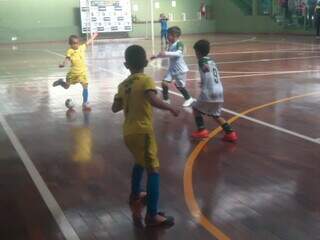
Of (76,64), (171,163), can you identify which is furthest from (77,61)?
(171,163)

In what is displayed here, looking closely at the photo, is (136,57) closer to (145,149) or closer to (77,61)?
(145,149)

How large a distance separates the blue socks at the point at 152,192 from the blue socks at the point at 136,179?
1.16ft

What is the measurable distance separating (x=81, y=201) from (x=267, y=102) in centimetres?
564

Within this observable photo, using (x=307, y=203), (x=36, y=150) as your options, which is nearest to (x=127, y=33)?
(x=36, y=150)

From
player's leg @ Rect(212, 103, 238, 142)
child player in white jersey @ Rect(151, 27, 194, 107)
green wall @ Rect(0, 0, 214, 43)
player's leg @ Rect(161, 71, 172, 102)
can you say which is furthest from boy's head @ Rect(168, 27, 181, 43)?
green wall @ Rect(0, 0, 214, 43)

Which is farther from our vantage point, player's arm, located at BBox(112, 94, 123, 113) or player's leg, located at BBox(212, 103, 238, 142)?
player's leg, located at BBox(212, 103, 238, 142)

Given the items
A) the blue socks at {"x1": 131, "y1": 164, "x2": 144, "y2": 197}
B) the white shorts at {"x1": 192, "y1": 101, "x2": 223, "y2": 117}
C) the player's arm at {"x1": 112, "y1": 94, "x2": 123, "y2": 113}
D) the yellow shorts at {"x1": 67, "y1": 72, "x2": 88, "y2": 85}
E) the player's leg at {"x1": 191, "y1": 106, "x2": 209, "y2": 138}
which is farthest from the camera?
the yellow shorts at {"x1": 67, "y1": 72, "x2": 88, "y2": 85}

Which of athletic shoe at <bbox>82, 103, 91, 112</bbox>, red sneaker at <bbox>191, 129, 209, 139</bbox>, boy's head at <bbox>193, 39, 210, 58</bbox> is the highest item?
boy's head at <bbox>193, 39, 210, 58</bbox>

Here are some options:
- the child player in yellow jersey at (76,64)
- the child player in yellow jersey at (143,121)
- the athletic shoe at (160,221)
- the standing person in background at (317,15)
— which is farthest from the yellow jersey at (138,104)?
the standing person in background at (317,15)

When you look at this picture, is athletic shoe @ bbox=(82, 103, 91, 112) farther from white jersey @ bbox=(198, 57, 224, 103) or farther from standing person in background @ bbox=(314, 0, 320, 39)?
standing person in background @ bbox=(314, 0, 320, 39)

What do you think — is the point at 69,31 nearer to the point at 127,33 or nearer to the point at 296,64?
the point at 127,33

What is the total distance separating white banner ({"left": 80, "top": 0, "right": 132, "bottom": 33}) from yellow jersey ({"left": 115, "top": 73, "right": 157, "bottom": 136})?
96.9 ft

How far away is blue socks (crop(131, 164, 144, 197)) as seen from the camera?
16.0 ft

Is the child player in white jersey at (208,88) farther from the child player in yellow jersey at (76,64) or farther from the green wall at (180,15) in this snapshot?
the green wall at (180,15)
